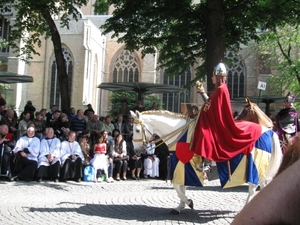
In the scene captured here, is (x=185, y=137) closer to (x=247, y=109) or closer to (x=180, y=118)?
(x=180, y=118)

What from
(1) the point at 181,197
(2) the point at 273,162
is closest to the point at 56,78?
(1) the point at 181,197

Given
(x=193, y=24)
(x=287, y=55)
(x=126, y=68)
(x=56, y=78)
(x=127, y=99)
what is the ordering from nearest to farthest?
(x=193, y=24)
(x=287, y=55)
(x=127, y=99)
(x=56, y=78)
(x=126, y=68)

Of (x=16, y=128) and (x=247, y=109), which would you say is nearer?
(x=247, y=109)

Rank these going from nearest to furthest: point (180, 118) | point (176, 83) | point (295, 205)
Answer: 1. point (295, 205)
2. point (180, 118)
3. point (176, 83)

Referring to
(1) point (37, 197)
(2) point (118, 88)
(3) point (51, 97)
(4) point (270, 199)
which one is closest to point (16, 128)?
(1) point (37, 197)

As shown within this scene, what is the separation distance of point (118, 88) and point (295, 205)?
19156mm

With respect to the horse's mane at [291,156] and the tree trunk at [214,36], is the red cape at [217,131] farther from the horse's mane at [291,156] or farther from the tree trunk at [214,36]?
the tree trunk at [214,36]

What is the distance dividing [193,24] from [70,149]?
7022 mm

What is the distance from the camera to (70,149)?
43.6ft

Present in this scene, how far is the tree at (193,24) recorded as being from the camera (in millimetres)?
14320

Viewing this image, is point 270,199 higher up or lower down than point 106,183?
higher up

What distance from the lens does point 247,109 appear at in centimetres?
913

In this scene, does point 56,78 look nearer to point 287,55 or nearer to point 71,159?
point 287,55

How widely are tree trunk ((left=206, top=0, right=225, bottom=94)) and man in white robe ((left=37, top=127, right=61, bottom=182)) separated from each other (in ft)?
18.9
